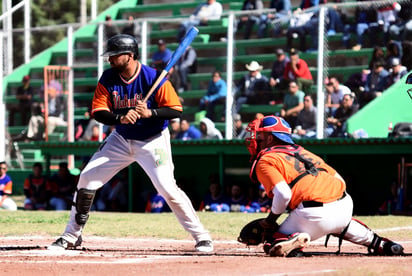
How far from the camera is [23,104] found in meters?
18.5

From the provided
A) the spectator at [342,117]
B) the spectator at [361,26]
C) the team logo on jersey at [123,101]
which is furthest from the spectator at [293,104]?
the team logo on jersey at [123,101]

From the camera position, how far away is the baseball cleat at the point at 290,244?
22.4ft

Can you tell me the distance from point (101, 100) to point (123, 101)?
0.19 m

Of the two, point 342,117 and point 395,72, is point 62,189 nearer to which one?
point 342,117

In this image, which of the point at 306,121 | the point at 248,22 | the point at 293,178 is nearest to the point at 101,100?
the point at 293,178

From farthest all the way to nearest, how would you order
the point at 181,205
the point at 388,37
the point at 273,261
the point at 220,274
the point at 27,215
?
the point at 388,37 → the point at 27,215 → the point at 181,205 → the point at 273,261 → the point at 220,274

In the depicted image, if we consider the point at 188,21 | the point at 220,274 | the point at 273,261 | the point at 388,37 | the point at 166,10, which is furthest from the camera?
the point at 166,10

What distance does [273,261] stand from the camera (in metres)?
6.60

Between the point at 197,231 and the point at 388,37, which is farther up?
the point at 388,37

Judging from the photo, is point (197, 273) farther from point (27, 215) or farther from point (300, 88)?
point (300, 88)

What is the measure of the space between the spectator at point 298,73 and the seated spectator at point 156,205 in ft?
10.7

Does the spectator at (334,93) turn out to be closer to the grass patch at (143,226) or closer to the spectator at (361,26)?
the spectator at (361,26)

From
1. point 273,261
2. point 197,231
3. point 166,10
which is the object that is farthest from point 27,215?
point 166,10

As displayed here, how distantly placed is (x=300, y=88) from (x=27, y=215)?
17.2ft
